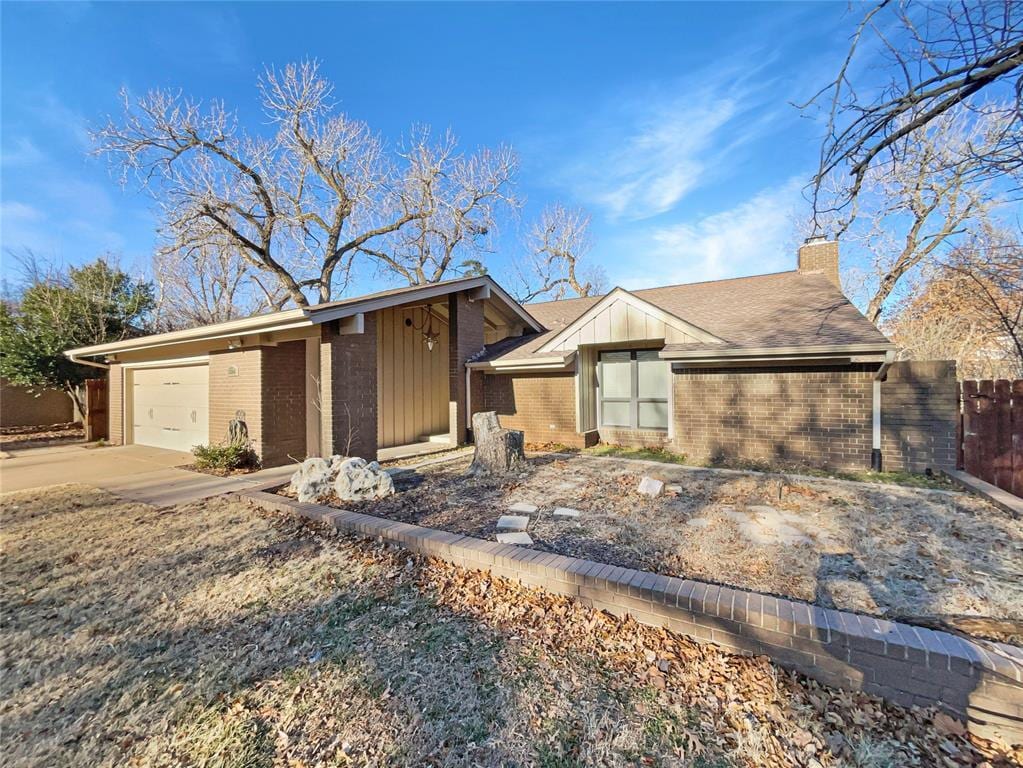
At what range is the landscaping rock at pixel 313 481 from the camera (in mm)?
5621

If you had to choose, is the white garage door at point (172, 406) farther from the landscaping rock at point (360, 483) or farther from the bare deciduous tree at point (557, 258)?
the bare deciduous tree at point (557, 258)

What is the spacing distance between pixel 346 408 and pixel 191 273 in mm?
21939

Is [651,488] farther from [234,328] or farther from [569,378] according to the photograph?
[234,328]

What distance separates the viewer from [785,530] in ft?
14.8

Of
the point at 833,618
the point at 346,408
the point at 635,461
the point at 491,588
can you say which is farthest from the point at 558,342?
the point at 833,618

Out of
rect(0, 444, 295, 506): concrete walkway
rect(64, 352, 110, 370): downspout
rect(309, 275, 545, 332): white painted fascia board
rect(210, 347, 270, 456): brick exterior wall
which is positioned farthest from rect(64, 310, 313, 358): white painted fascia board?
rect(64, 352, 110, 370): downspout

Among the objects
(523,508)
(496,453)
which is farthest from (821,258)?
(523,508)

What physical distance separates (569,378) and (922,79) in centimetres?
747

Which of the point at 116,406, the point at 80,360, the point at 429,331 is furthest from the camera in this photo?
the point at 80,360

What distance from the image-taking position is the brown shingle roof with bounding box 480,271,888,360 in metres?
7.64

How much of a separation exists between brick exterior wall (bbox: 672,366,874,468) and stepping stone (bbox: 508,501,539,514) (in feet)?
16.0

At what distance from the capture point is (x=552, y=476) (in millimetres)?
6945

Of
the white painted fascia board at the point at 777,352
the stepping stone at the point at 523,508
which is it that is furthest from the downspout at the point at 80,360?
the white painted fascia board at the point at 777,352

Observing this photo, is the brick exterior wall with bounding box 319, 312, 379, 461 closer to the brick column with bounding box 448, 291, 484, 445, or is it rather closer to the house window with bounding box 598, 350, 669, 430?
the brick column with bounding box 448, 291, 484, 445
